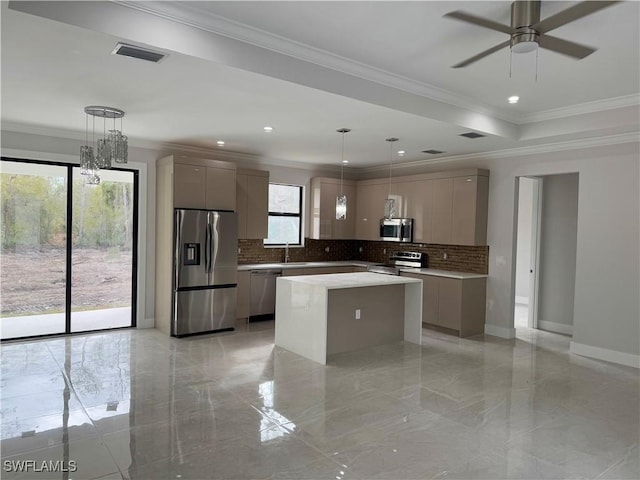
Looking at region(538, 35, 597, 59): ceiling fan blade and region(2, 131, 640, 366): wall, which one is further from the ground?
region(538, 35, 597, 59): ceiling fan blade

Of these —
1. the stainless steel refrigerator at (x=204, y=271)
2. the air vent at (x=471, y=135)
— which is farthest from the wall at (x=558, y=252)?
the stainless steel refrigerator at (x=204, y=271)

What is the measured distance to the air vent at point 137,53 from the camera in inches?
114

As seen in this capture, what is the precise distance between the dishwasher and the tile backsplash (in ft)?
1.76

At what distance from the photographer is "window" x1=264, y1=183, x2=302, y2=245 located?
25.6ft

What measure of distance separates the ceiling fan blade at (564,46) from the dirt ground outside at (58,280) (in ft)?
18.4

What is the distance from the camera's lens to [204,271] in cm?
606

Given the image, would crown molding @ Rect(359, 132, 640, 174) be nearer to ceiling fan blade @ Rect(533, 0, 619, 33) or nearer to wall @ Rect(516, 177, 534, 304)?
wall @ Rect(516, 177, 534, 304)

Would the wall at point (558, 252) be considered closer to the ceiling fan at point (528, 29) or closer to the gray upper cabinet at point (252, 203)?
the gray upper cabinet at point (252, 203)

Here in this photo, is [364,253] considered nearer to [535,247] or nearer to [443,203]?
[443,203]

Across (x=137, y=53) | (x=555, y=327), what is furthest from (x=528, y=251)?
(x=137, y=53)

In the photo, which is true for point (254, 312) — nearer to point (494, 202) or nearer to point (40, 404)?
point (40, 404)

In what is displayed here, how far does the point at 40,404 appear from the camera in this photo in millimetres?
3641

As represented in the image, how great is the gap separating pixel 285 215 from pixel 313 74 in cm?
450

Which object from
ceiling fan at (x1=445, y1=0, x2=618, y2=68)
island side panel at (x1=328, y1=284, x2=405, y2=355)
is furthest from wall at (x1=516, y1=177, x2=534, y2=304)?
ceiling fan at (x1=445, y1=0, x2=618, y2=68)
